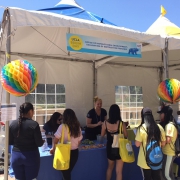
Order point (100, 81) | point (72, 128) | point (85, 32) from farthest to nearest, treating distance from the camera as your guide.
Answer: point (100, 81), point (85, 32), point (72, 128)

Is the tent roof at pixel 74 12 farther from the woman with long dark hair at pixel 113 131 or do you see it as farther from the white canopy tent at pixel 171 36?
the woman with long dark hair at pixel 113 131

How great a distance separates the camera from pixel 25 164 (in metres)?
2.40

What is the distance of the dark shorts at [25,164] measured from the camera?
2.39 m

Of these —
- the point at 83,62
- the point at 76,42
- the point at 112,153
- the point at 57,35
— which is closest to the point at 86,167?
the point at 112,153

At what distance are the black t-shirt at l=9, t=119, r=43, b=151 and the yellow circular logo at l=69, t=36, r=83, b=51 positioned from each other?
1358 mm

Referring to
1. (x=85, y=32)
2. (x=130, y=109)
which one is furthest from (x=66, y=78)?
(x=130, y=109)

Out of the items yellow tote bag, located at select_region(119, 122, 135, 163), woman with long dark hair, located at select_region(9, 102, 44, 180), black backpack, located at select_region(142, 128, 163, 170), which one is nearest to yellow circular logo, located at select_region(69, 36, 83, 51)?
woman with long dark hair, located at select_region(9, 102, 44, 180)

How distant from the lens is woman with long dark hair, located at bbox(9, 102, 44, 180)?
7.79 ft

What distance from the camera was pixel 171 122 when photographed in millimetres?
2828

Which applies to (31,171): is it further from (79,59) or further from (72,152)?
(79,59)

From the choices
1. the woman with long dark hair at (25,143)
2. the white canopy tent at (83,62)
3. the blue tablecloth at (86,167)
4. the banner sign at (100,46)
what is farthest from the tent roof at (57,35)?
the blue tablecloth at (86,167)

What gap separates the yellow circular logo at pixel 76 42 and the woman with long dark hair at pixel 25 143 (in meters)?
1.23

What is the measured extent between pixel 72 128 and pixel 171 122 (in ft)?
4.15

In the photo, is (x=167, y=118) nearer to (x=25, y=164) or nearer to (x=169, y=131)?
(x=169, y=131)
